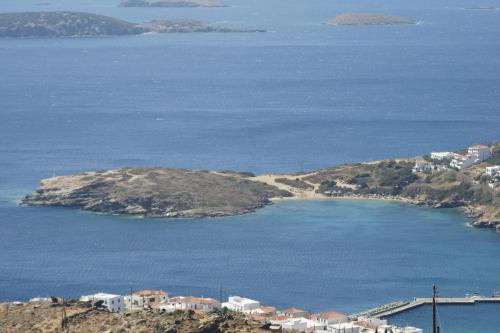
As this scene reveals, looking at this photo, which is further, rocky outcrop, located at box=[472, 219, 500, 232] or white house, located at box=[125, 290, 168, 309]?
rocky outcrop, located at box=[472, 219, 500, 232]

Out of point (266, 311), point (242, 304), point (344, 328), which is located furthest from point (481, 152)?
point (344, 328)

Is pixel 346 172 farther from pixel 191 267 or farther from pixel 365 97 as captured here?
pixel 365 97

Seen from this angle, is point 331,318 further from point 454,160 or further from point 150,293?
point 454,160

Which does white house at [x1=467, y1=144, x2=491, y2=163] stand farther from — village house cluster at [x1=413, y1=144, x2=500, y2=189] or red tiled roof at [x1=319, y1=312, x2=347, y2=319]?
red tiled roof at [x1=319, y1=312, x2=347, y2=319]

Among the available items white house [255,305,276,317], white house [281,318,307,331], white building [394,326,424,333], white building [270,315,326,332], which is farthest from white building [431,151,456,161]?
white house [281,318,307,331]

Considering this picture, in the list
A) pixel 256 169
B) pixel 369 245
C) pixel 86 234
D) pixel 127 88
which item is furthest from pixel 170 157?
pixel 127 88

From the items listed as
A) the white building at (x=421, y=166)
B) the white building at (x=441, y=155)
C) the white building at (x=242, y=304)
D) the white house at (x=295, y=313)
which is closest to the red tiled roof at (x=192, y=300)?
the white building at (x=242, y=304)

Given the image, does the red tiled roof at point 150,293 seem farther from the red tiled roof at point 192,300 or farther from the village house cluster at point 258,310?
the red tiled roof at point 192,300
